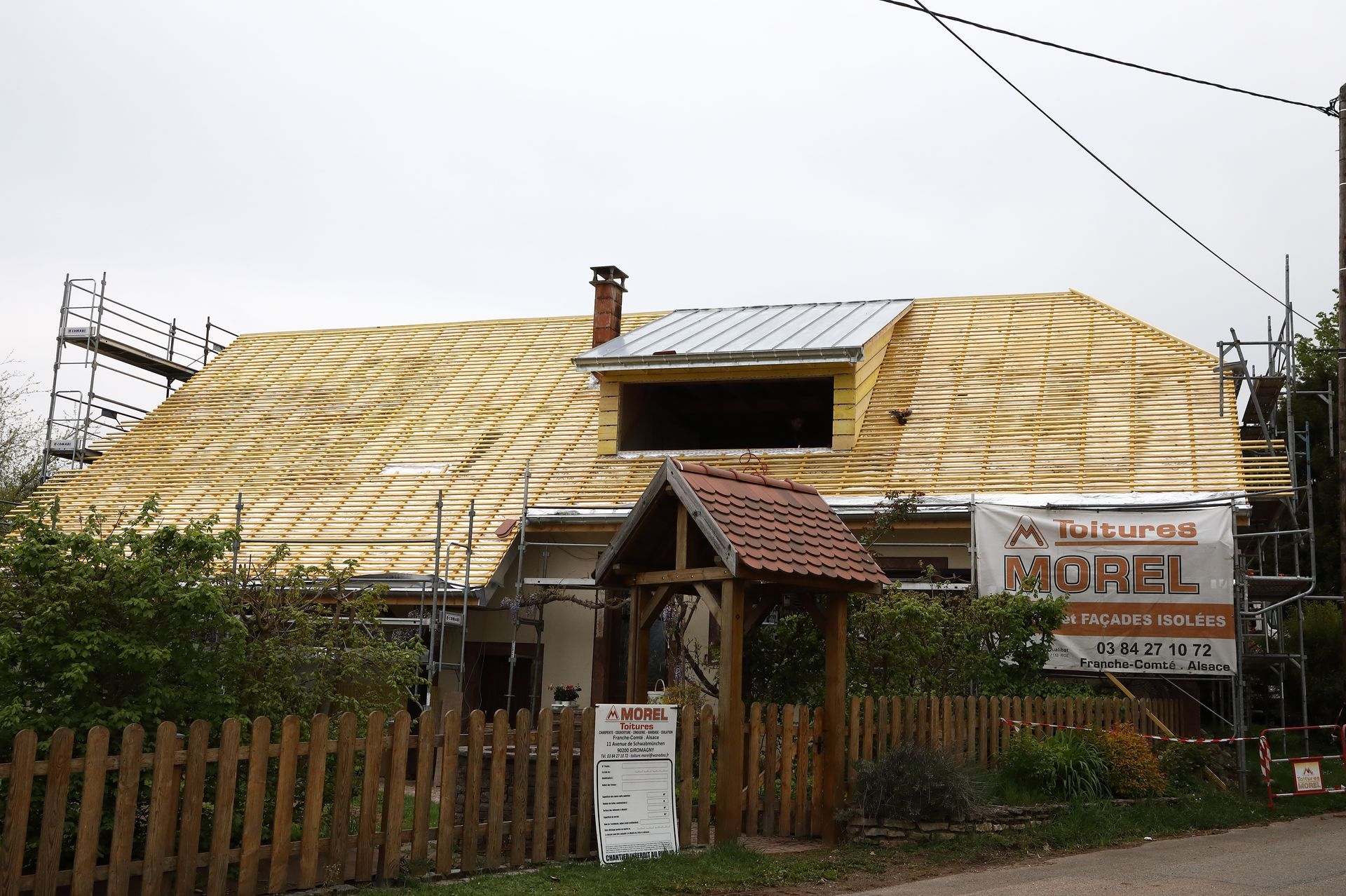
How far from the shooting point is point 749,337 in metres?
21.3

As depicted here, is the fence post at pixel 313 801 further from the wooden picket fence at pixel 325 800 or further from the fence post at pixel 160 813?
the fence post at pixel 160 813

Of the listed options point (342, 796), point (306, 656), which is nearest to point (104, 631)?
point (342, 796)

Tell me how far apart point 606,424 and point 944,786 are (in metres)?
10.5

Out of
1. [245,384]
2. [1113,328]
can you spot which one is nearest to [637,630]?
[1113,328]

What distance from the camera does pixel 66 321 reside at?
88.8 ft

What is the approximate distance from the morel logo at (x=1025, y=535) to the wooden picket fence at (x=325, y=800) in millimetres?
5103

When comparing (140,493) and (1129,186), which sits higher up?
(1129,186)

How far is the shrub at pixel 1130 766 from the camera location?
12.7m

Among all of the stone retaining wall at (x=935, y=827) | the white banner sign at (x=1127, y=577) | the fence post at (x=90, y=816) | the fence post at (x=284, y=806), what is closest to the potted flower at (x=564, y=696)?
the white banner sign at (x=1127, y=577)

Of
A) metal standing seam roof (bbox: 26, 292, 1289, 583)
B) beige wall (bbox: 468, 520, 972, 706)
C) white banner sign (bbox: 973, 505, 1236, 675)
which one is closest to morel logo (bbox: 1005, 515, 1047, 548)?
white banner sign (bbox: 973, 505, 1236, 675)

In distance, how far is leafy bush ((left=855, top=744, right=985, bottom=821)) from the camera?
10.9 metres

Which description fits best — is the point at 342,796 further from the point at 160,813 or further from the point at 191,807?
the point at 160,813

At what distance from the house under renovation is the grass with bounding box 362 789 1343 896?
442cm

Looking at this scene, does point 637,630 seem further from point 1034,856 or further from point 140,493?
point 140,493
